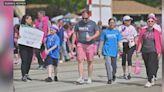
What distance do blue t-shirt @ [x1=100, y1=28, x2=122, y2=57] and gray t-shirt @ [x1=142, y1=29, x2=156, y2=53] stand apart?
2.91ft

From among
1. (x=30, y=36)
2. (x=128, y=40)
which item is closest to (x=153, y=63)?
(x=128, y=40)

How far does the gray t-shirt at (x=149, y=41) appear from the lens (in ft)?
37.2

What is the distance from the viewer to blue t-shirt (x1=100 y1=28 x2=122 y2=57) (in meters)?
11.9

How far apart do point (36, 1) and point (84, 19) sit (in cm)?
5657

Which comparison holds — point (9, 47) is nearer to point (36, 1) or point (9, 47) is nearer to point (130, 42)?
point (130, 42)

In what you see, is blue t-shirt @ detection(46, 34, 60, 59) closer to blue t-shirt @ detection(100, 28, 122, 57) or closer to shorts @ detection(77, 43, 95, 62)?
shorts @ detection(77, 43, 95, 62)

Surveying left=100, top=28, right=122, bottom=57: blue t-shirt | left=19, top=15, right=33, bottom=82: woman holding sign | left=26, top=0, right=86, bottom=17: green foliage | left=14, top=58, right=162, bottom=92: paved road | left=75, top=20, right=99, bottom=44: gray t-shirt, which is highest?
left=75, top=20, right=99, bottom=44: gray t-shirt

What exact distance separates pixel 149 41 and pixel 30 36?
3.56m

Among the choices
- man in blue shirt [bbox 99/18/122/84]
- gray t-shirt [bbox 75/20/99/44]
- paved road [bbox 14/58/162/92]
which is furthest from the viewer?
man in blue shirt [bbox 99/18/122/84]

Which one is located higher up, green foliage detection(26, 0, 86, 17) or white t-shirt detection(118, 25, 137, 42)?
white t-shirt detection(118, 25, 137, 42)

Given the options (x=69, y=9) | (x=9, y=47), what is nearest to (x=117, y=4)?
(x=69, y=9)

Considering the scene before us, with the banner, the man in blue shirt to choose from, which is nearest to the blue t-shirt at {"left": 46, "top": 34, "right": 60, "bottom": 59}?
the banner

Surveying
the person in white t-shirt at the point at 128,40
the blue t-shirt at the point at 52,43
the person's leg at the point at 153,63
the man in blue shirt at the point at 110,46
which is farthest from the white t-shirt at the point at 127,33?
the blue t-shirt at the point at 52,43

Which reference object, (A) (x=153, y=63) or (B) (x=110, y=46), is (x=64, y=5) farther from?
(A) (x=153, y=63)
